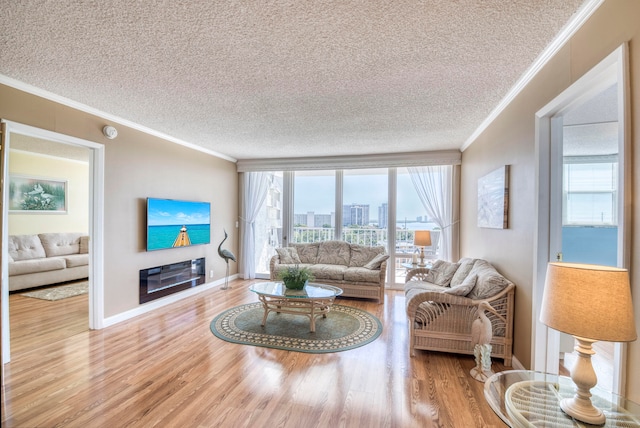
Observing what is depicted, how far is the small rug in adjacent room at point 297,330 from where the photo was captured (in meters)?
3.01

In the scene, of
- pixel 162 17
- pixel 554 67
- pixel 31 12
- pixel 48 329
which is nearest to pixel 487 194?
pixel 554 67

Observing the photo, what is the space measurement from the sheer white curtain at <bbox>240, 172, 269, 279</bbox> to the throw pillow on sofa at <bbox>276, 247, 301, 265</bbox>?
3.41ft

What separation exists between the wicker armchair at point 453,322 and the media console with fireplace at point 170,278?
351 cm

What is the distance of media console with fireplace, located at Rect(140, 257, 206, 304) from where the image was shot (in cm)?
399

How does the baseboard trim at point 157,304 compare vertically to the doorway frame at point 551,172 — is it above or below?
below

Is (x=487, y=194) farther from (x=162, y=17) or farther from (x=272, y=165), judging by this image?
(x=272, y=165)

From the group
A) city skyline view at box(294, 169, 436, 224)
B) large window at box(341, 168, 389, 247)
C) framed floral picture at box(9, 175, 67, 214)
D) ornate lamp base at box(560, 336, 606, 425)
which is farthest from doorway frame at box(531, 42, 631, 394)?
framed floral picture at box(9, 175, 67, 214)

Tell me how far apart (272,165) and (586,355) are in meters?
5.34

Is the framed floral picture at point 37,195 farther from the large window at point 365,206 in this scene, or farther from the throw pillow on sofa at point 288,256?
the large window at point 365,206

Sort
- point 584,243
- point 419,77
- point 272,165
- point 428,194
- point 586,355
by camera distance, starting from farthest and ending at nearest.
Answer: point 272,165 < point 428,194 < point 584,243 < point 419,77 < point 586,355

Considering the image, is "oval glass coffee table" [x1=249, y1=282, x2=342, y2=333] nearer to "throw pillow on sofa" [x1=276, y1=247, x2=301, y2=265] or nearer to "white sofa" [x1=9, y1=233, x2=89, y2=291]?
"throw pillow on sofa" [x1=276, y1=247, x2=301, y2=265]

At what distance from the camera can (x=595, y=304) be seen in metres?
1.09

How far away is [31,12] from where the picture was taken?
1.70 metres

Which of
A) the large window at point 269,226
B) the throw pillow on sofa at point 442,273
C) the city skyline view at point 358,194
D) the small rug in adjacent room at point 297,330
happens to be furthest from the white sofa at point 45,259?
the throw pillow on sofa at point 442,273
